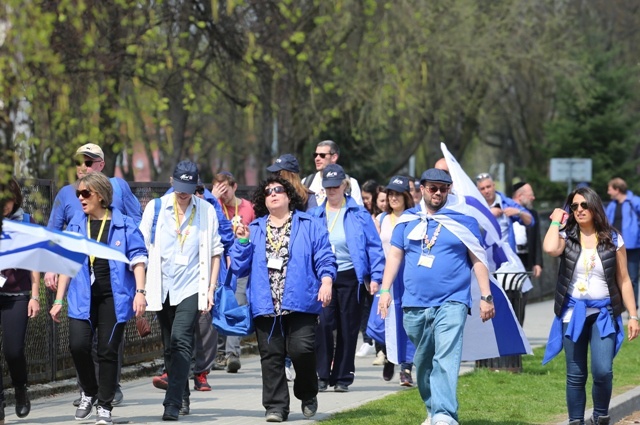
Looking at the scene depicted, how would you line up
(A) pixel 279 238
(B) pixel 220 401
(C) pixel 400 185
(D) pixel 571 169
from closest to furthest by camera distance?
(A) pixel 279 238 → (B) pixel 220 401 → (C) pixel 400 185 → (D) pixel 571 169

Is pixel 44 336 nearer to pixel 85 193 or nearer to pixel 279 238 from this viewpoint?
pixel 85 193

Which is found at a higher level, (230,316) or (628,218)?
(628,218)

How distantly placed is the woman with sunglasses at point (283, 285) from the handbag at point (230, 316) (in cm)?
8

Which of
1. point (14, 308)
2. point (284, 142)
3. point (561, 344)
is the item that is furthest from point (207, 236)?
point (284, 142)

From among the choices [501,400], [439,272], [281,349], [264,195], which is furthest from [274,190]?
[501,400]

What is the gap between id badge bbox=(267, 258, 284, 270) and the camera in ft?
32.4

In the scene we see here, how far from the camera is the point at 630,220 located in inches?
781

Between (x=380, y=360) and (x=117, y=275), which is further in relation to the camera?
(x=380, y=360)

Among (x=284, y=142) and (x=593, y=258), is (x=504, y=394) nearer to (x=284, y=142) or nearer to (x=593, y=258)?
(x=593, y=258)

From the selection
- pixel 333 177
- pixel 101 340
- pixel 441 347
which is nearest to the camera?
pixel 441 347

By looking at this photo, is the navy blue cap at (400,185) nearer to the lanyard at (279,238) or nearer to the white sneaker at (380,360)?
the white sneaker at (380,360)

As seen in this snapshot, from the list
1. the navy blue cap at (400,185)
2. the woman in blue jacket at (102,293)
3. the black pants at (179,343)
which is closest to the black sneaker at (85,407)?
the woman in blue jacket at (102,293)

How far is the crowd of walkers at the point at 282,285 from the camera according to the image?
9359mm

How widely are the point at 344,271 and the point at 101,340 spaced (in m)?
2.68
